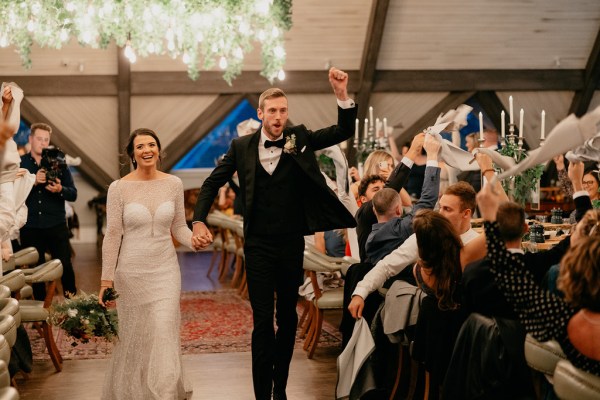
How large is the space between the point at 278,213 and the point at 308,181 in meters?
0.25

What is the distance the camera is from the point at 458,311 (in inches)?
164

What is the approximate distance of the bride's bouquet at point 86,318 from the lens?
4.96 m

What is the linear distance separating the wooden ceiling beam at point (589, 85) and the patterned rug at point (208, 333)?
8.71 m

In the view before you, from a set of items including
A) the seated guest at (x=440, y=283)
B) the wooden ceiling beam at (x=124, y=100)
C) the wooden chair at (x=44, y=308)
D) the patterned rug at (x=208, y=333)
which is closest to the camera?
the seated guest at (x=440, y=283)

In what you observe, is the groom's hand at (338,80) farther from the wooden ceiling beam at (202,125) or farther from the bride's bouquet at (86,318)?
the wooden ceiling beam at (202,125)

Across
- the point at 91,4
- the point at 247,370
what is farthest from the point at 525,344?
the point at 91,4

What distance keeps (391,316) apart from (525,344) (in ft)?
4.53

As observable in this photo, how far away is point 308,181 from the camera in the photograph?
16.3 feet

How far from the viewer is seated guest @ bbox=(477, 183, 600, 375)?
298 centimetres

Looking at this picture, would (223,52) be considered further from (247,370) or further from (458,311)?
(458,311)

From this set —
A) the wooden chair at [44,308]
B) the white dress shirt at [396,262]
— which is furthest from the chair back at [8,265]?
the white dress shirt at [396,262]

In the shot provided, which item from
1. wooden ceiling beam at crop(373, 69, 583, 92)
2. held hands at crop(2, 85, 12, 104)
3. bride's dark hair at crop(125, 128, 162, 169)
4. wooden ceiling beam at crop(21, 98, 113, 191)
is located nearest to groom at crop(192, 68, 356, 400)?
bride's dark hair at crop(125, 128, 162, 169)

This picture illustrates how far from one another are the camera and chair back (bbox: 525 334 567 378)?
18.1ft

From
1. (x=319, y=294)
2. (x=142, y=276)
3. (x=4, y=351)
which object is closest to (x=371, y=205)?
(x=319, y=294)
